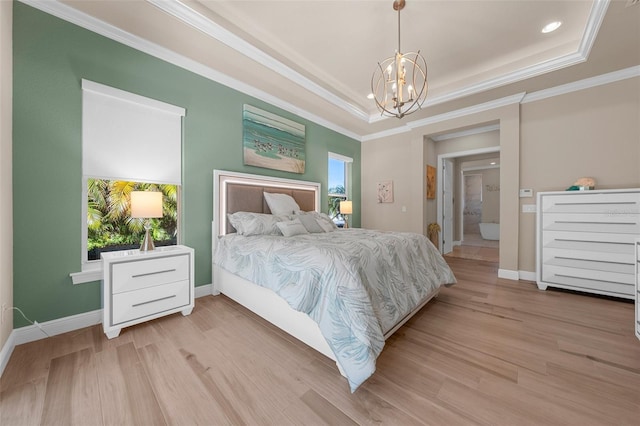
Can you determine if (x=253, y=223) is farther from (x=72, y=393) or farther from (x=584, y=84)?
(x=584, y=84)

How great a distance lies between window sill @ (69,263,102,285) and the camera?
205 centimetres

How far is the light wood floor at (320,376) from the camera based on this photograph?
1207 mm

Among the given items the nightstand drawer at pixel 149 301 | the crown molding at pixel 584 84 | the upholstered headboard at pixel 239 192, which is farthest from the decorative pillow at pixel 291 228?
the crown molding at pixel 584 84

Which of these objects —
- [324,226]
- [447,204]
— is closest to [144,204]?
[324,226]

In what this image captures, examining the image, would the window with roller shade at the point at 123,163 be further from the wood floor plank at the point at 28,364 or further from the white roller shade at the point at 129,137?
the wood floor plank at the point at 28,364

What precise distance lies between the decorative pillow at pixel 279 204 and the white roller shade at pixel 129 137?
3.69ft

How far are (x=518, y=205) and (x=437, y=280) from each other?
2197mm

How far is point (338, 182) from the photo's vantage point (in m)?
5.13

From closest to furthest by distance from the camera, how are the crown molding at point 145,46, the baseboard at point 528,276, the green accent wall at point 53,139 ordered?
the green accent wall at point 53,139 < the crown molding at point 145,46 < the baseboard at point 528,276

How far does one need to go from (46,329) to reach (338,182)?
14.6 feet

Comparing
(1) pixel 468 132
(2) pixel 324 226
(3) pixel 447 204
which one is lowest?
(2) pixel 324 226

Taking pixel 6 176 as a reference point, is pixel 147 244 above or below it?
below

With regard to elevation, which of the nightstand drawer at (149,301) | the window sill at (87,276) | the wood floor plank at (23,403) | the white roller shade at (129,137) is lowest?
the wood floor plank at (23,403)

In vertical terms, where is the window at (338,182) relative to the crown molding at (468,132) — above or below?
below
